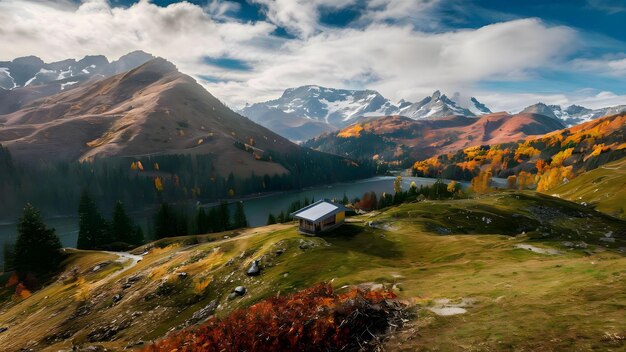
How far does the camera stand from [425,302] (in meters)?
23.0

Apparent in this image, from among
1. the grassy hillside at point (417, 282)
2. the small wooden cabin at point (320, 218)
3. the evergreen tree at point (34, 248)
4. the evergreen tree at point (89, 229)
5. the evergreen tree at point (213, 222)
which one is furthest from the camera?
the evergreen tree at point (213, 222)

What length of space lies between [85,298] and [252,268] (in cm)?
3330

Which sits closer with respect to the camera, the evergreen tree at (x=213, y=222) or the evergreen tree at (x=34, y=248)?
the evergreen tree at (x=34, y=248)

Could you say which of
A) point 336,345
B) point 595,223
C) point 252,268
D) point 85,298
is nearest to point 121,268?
point 85,298

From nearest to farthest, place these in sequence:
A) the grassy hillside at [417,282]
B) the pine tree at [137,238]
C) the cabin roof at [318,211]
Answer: the grassy hillside at [417,282] < the cabin roof at [318,211] < the pine tree at [137,238]

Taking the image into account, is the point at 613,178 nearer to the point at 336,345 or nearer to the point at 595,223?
the point at 595,223

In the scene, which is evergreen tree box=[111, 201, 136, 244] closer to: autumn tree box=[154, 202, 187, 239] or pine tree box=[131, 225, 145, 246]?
pine tree box=[131, 225, 145, 246]

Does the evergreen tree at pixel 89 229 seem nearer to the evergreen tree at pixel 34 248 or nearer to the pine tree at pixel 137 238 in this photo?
the pine tree at pixel 137 238

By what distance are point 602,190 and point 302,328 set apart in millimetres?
173214

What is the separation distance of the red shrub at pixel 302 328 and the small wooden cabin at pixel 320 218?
40.8 m

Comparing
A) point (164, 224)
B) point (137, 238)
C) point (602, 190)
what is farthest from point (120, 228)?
point (602, 190)

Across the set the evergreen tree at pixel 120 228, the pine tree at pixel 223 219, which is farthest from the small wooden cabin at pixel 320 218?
the evergreen tree at pixel 120 228

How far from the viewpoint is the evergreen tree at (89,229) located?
119750 mm

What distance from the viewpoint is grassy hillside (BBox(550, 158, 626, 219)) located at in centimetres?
11850
